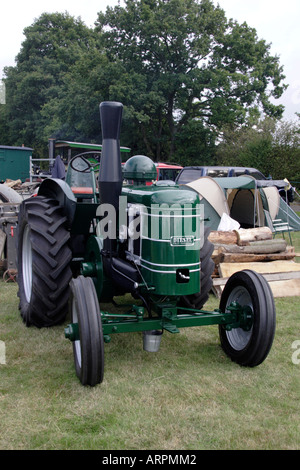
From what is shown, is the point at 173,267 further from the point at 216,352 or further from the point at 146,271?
the point at 216,352

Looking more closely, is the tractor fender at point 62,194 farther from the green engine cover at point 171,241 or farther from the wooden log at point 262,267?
the wooden log at point 262,267

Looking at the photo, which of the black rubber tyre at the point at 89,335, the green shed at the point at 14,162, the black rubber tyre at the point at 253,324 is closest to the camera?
the black rubber tyre at the point at 89,335

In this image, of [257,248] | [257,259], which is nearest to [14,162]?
[257,248]

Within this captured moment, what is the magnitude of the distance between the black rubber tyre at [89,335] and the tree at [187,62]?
22.2 metres

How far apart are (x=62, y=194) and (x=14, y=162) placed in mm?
16673

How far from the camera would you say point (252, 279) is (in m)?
3.56

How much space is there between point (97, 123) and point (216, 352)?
77.0ft

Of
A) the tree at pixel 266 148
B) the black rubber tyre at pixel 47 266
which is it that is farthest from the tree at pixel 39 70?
the black rubber tyre at pixel 47 266

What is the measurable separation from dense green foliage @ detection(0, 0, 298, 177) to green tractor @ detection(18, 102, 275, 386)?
68.3 feet

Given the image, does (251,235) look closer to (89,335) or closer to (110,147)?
(110,147)

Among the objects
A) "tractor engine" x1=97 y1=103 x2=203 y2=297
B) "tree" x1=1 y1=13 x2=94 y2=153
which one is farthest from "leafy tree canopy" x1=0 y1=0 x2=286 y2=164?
"tractor engine" x1=97 y1=103 x2=203 y2=297

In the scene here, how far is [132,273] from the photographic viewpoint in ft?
11.8

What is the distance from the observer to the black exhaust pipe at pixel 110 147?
343cm
